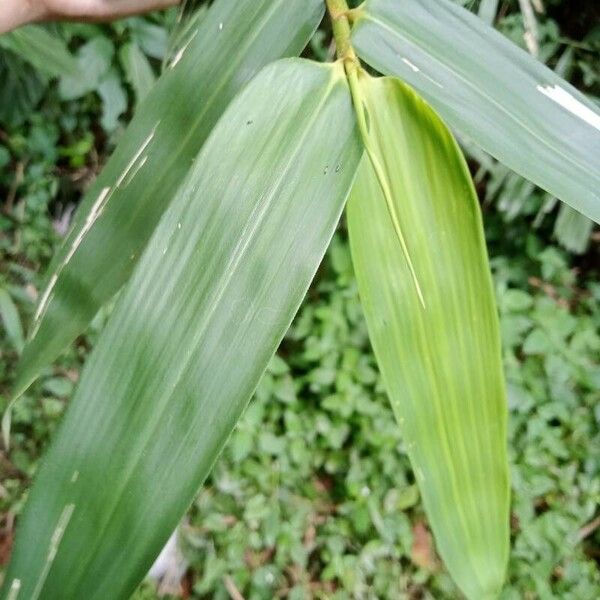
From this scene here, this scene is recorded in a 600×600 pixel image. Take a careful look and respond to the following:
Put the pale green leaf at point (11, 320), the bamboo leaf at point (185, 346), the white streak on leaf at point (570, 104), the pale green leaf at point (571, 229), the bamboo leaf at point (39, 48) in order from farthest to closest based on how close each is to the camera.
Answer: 1. the pale green leaf at point (571, 229)
2. the pale green leaf at point (11, 320)
3. the bamboo leaf at point (39, 48)
4. the white streak on leaf at point (570, 104)
5. the bamboo leaf at point (185, 346)

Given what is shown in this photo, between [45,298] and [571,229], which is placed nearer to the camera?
[45,298]

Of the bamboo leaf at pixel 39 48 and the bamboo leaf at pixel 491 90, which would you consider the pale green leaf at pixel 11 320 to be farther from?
the bamboo leaf at pixel 491 90

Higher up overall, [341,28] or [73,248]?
[341,28]

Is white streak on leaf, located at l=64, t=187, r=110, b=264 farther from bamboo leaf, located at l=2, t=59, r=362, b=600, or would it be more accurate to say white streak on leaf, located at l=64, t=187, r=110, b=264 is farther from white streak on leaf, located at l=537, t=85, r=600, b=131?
white streak on leaf, located at l=537, t=85, r=600, b=131

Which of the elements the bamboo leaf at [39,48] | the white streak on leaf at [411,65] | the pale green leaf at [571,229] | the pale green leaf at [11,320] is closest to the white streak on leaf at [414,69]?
the white streak on leaf at [411,65]

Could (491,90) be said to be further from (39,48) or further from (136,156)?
(39,48)

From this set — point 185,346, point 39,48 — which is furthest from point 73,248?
point 39,48
